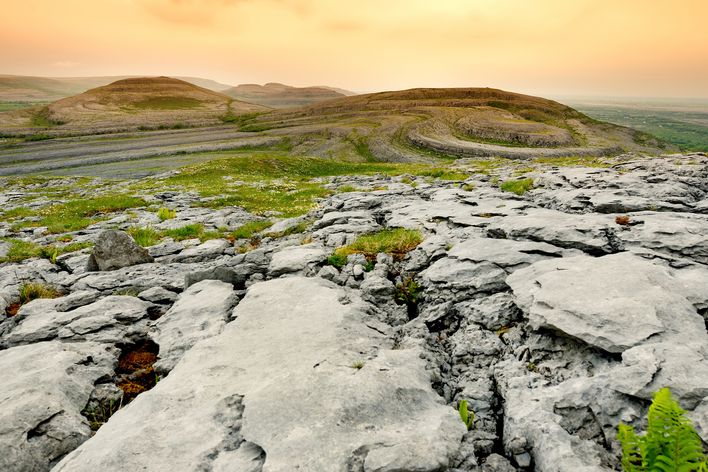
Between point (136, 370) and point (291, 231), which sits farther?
point (291, 231)

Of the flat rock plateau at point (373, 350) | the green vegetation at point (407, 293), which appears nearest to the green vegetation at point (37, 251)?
the flat rock plateau at point (373, 350)

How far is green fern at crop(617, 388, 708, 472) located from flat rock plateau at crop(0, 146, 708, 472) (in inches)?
16.4

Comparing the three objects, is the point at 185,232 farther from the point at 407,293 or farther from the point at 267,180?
the point at 267,180

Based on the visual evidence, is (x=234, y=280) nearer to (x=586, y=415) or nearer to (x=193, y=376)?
(x=193, y=376)

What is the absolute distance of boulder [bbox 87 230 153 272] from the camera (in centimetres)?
1299

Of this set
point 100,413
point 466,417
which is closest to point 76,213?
point 100,413

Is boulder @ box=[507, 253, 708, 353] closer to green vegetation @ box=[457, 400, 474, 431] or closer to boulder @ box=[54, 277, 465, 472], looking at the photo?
green vegetation @ box=[457, 400, 474, 431]

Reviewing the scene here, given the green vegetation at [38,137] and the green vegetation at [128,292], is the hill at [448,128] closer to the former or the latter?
the green vegetation at [38,137]

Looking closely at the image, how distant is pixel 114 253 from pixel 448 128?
4068 inches

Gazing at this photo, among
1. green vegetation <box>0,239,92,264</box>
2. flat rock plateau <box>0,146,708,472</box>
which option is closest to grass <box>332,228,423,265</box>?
flat rock plateau <box>0,146,708,472</box>

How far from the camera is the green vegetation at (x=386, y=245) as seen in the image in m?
11.6

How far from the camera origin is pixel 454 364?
6.80m

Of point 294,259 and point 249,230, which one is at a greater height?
point 294,259

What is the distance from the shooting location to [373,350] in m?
6.60
